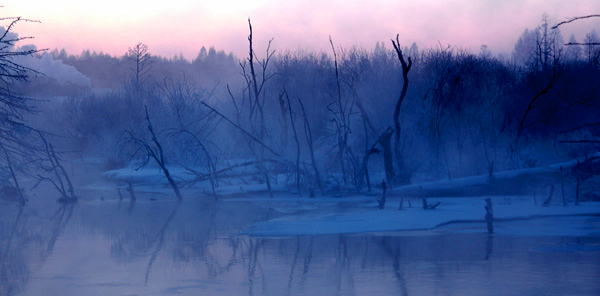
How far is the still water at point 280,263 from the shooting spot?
9828 mm

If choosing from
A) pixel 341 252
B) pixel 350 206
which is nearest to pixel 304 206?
pixel 350 206

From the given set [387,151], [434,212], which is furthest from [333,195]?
[434,212]

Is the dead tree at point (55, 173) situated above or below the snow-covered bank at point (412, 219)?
above

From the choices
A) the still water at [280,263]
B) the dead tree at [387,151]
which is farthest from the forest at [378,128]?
the still water at [280,263]

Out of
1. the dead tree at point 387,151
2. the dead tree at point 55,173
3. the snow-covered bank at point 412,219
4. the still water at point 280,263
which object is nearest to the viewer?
the still water at point 280,263

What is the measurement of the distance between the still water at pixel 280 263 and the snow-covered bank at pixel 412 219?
89 centimetres

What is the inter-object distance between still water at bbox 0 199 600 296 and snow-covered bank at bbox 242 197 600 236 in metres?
0.89

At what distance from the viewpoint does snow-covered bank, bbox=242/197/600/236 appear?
16.4 meters

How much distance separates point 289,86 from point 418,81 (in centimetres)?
1004

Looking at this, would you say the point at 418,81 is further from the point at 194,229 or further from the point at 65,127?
the point at 65,127

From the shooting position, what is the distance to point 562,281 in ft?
32.6

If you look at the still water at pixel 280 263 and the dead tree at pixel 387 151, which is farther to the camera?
the dead tree at pixel 387 151

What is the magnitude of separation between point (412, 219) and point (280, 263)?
20.4 feet

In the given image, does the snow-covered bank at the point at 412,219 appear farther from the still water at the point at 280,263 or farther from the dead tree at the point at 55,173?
the dead tree at the point at 55,173
